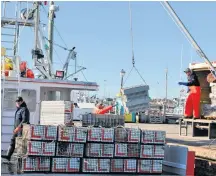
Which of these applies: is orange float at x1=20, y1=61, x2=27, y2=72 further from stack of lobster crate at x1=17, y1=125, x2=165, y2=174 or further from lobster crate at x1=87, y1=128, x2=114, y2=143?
lobster crate at x1=87, y1=128, x2=114, y2=143

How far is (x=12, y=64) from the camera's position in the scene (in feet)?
32.4

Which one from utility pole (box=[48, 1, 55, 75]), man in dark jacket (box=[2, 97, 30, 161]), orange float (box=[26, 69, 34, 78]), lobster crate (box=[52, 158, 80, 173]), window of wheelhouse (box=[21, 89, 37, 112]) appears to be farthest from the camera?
utility pole (box=[48, 1, 55, 75])

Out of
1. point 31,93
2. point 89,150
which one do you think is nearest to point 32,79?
point 31,93

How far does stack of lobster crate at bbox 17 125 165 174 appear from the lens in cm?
675

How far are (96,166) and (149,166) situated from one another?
0.94 meters

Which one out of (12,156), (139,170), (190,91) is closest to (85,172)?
(139,170)

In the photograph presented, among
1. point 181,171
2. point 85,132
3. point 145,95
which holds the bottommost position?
point 181,171

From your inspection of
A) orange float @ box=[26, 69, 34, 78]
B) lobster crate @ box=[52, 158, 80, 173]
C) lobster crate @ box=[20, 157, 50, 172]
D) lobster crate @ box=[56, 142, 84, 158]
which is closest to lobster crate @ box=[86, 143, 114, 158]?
lobster crate @ box=[56, 142, 84, 158]

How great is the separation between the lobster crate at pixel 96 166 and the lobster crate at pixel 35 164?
0.61 m

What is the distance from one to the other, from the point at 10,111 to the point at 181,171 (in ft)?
12.3

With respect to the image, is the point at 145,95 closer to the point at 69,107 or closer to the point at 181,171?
the point at 69,107

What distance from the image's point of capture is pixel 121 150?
280 inches

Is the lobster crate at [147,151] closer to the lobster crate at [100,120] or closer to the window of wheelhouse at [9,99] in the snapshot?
the lobster crate at [100,120]

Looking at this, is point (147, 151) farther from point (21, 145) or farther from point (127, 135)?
point (21, 145)
